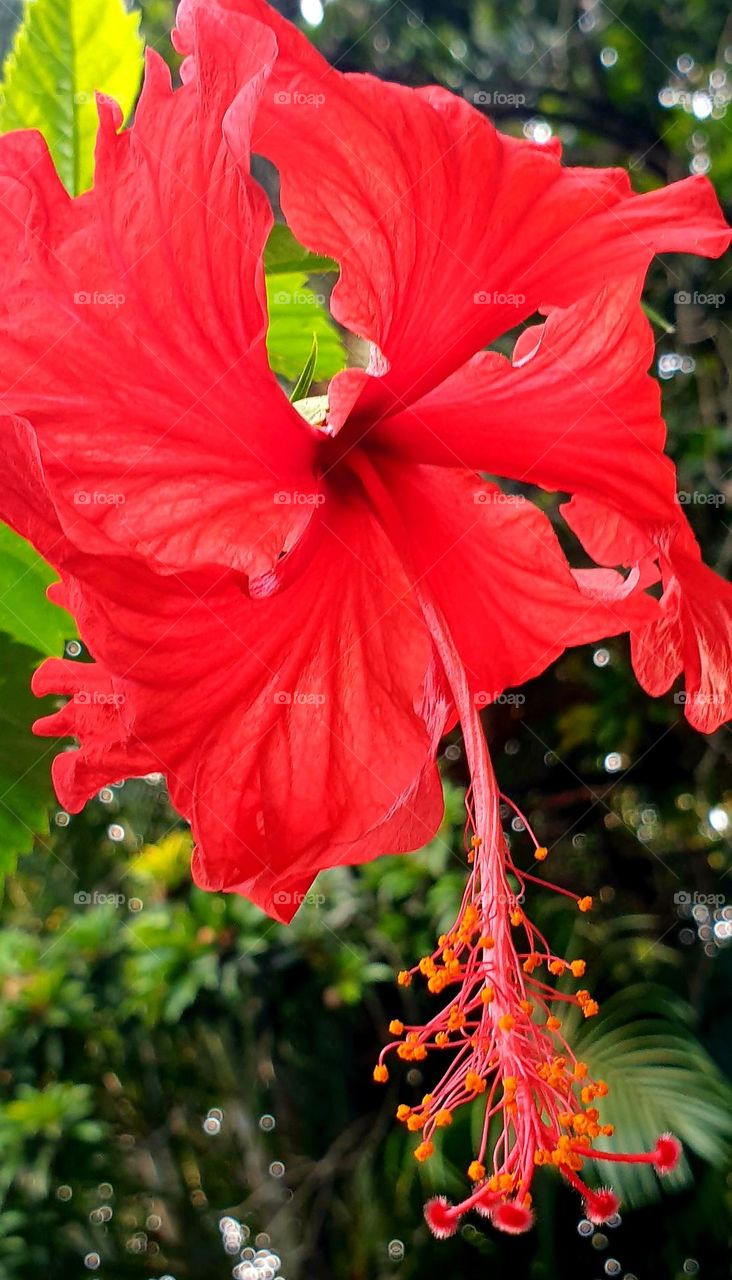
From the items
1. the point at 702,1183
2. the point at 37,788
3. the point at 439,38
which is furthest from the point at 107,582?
the point at 439,38

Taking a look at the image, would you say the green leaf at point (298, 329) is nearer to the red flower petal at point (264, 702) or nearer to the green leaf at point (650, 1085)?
the red flower petal at point (264, 702)

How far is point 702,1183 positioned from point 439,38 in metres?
2.51

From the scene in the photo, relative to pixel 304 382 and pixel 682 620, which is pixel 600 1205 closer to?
pixel 682 620

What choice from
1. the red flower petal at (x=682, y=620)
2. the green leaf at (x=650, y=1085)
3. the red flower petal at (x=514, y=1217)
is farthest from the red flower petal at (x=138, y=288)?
the green leaf at (x=650, y=1085)

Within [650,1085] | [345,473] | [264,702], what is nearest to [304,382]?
[345,473]

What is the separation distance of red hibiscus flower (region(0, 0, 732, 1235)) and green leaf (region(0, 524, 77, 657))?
3.4 inches

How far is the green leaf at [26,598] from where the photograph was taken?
0.60 metres

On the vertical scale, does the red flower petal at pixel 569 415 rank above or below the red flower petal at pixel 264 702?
above

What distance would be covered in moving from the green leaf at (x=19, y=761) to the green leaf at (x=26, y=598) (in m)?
0.02

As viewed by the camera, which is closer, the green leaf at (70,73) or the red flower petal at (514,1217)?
the red flower petal at (514,1217)

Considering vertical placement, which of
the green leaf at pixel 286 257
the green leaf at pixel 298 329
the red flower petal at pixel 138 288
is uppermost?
the red flower petal at pixel 138 288

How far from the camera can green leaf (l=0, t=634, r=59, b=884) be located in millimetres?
576

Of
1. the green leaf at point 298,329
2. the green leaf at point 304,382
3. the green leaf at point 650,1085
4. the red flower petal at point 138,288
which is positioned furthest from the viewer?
the green leaf at point 650,1085

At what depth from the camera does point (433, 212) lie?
493 mm
